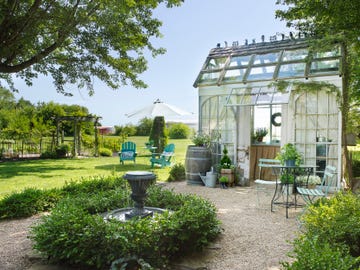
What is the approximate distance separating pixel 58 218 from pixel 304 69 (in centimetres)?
658

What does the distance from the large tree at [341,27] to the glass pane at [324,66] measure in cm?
21

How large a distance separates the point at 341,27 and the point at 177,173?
5663 millimetres

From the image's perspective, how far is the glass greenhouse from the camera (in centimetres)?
758

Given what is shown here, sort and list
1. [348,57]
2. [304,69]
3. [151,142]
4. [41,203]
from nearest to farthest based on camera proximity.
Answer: [41,203] → [348,57] → [304,69] → [151,142]

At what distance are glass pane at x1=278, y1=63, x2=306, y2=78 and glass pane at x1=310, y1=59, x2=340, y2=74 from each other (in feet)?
0.78

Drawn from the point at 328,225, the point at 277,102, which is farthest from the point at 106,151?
the point at 328,225

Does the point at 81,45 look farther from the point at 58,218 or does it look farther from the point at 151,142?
the point at 58,218

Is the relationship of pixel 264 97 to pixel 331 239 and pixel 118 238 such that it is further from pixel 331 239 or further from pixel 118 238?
Answer: pixel 118 238

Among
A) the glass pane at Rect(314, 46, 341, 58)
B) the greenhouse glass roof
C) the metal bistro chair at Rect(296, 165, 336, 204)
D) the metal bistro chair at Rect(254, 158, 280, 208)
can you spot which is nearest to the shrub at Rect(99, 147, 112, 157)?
the greenhouse glass roof

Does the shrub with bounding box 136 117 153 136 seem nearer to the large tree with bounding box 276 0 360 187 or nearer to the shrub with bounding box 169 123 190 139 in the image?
the shrub with bounding box 169 123 190 139

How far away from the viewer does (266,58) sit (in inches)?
352

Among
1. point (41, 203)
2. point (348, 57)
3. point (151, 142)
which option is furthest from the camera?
point (151, 142)

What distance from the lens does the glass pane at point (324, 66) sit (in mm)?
7503

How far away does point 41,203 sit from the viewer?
5820mm
